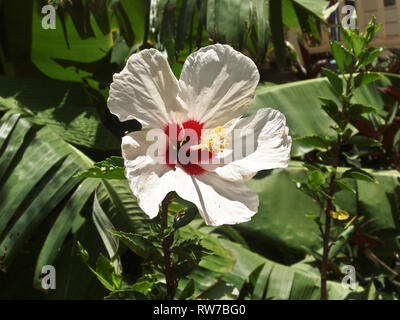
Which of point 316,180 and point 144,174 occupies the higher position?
point 144,174

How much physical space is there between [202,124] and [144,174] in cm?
8

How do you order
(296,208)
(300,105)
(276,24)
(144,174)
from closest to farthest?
(144,174) → (276,24) → (296,208) → (300,105)

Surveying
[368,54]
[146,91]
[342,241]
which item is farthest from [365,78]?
→ [146,91]

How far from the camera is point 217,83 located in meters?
0.37

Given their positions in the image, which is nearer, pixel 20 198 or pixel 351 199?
pixel 20 198

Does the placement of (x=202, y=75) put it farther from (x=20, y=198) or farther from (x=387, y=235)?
(x=387, y=235)

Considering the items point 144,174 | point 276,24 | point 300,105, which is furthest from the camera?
point 300,105

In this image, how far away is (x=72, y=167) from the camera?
0.82 meters

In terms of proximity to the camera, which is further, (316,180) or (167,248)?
(316,180)

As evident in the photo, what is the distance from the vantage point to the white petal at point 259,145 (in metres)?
0.36

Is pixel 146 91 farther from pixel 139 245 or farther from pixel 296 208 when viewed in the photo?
pixel 296 208
